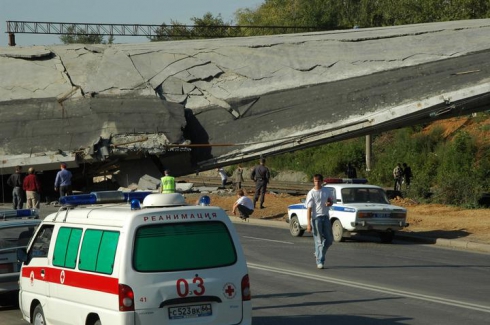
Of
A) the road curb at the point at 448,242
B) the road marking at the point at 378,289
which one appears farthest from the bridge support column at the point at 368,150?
the road marking at the point at 378,289

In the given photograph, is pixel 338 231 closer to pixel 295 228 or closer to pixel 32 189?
pixel 295 228

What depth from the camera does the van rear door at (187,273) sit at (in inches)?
320

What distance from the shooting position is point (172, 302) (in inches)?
324

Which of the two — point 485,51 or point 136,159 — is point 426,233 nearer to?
point 485,51

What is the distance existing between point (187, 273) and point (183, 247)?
0.82 ft

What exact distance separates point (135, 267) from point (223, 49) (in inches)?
965

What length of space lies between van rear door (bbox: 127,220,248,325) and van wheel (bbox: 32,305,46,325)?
211 centimetres

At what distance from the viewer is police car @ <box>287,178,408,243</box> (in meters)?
20.7

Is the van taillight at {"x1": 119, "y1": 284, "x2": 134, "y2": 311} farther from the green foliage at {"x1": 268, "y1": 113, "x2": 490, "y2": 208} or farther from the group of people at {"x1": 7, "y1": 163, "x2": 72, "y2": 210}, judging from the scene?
the green foliage at {"x1": 268, "y1": 113, "x2": 490, "y2": 208}

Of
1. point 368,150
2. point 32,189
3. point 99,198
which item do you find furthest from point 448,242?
point 368,150

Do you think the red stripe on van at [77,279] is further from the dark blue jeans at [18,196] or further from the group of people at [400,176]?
the group of people at [400,176]

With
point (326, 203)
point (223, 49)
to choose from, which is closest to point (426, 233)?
point (326, 203)

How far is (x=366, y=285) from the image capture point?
14.1 m

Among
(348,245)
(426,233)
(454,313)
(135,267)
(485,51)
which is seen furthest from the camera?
(485,51)
